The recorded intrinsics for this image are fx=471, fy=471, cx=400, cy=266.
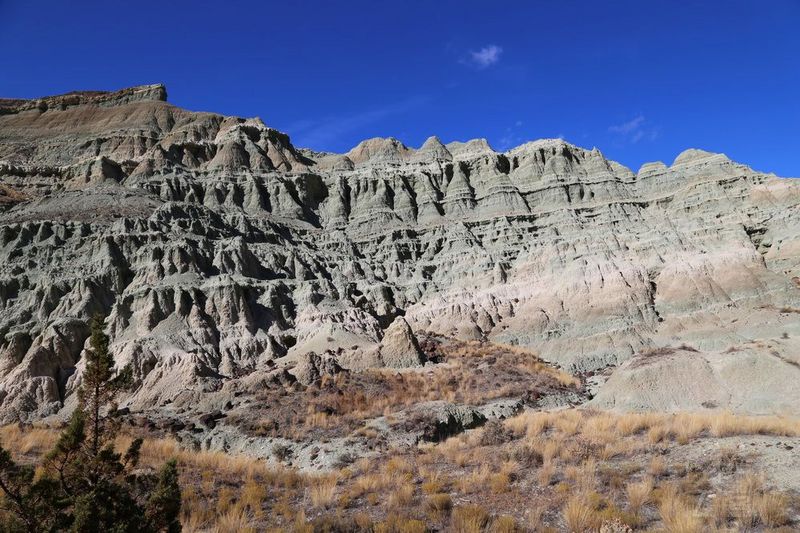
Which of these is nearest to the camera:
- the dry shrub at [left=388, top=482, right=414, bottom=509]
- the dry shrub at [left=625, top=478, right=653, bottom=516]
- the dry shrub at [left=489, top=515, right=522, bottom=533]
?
the dry shrub at [left=489, top=515, right=522, bottom=533]

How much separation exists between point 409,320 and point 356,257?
45.4ft

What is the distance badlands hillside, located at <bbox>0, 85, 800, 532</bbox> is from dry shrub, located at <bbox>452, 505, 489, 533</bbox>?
0.17 feet

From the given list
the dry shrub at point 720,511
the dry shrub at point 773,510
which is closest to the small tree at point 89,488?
the dry shrub at point 720,511

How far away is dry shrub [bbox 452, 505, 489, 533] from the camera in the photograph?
28.1 feet

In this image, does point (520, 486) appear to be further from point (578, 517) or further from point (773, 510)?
point (773, 510)

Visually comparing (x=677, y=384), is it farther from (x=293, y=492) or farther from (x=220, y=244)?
(x=220, y=244)

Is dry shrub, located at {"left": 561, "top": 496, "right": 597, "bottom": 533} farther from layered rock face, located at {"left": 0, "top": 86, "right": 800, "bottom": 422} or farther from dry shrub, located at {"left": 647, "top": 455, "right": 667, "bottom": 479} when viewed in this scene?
layered rock face, located at {"left": 0, "top": 86, "right": 800, "bottom": 422}

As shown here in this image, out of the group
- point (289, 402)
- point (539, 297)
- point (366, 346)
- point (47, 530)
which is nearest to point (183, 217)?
point (366, 346)

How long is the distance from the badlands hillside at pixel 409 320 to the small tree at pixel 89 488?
2736 mm

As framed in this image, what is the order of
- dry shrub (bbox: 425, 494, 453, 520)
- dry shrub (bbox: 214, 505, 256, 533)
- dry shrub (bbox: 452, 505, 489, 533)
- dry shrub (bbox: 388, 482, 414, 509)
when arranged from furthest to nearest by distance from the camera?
1. dry shrub (bbox: 388, 482, 414, 509)
2. dry shrub (bbox: 425, 494, 453, 520)
3. dry shrub (bbox: 214, 505, 256, 533)
4. dry shrub (bbox: 452, 505, 489, 533)

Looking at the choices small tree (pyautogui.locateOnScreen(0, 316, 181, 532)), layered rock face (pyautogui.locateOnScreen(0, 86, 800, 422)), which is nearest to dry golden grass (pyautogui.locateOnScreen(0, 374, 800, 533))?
small tree (pyautogui.locateOnScreen(0, 316, 181, 532))

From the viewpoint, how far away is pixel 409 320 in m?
52.2

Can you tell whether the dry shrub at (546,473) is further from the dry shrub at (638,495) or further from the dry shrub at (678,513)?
the dry shrub at (678,513)

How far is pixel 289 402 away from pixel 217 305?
783 inches
